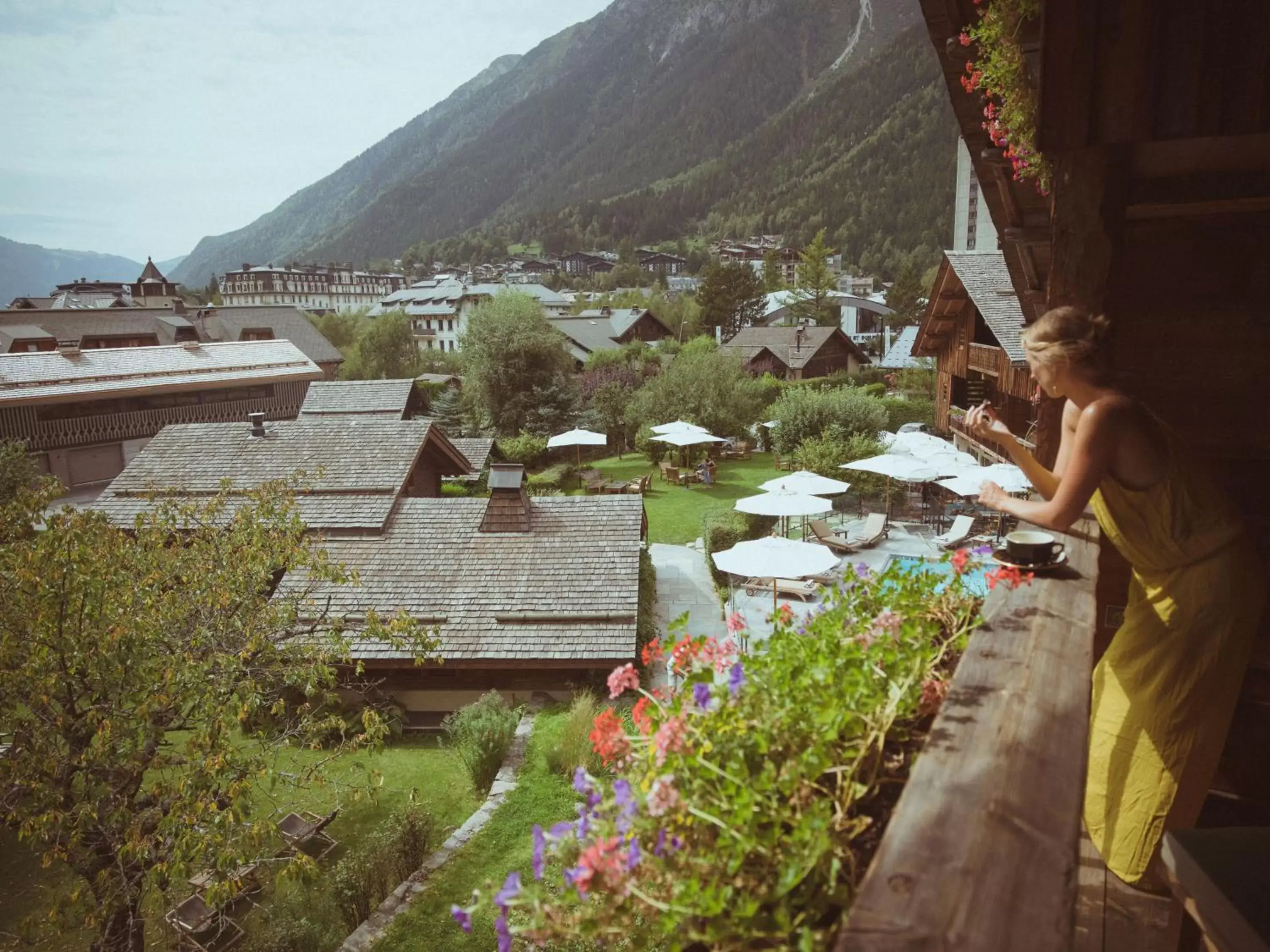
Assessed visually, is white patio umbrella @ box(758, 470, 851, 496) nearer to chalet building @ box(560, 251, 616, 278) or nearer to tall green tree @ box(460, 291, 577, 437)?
tall green tree @ box(460, 291, 577, 437)

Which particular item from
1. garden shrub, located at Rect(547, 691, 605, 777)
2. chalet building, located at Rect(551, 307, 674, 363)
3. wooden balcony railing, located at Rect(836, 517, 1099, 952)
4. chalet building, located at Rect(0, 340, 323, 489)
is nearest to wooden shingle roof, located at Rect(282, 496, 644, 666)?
garden shrub, located at Rect(547, 691, 605, 777)

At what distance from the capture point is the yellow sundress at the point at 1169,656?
246 cm

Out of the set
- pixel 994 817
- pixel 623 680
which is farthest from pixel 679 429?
pixel 994 817

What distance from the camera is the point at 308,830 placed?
1060cm

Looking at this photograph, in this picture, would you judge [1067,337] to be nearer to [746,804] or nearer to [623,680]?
[623,680]

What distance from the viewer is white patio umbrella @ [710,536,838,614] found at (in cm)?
1363

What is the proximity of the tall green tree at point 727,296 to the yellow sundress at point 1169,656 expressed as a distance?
229ft

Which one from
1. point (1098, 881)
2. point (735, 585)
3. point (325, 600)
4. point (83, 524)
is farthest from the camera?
point (735, 585)

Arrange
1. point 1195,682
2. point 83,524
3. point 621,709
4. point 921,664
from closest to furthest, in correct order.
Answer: point 921,664, point 1195,682, point 83,524, point 621,709

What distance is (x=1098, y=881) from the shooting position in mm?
2850

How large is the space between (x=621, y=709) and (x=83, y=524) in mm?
7852

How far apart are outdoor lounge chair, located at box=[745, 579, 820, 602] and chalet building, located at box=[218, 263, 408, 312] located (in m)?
113

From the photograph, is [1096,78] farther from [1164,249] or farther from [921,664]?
[921,664]

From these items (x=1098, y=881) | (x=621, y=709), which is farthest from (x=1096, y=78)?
(x=621, y=709)
